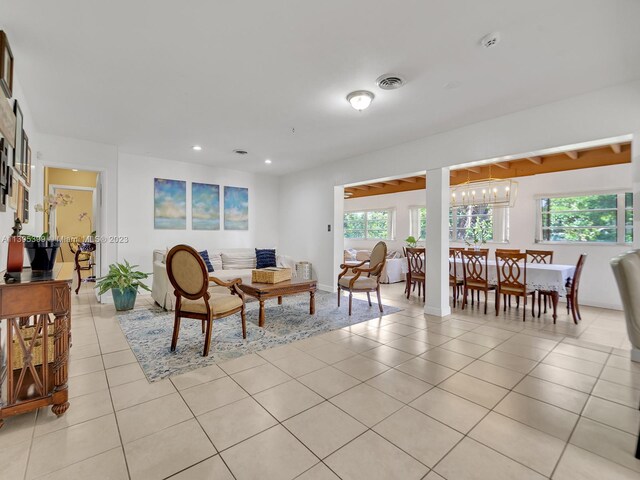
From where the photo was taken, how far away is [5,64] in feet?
7.21

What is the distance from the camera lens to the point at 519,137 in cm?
360

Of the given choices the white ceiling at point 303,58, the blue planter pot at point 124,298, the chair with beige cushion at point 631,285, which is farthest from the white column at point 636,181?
the blue planter pot at point 124,298

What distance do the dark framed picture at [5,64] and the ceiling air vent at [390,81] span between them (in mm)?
2899

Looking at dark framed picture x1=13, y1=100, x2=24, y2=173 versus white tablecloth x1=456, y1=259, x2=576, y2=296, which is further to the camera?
white tablecloth x1=456, y1=259, x2=576, y2=296

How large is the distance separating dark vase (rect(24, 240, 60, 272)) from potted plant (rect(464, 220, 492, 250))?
22.5ft

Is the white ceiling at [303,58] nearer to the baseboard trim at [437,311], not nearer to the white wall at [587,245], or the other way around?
the baseboard trim at [437,311]

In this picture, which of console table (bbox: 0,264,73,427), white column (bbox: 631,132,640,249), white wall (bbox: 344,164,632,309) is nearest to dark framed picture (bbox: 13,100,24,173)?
console table (bbox: 0,264,73,427)

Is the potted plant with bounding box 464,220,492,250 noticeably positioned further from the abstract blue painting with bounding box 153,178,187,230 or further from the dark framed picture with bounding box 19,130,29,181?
the dark framed picture with bounding box 19,130,29,181

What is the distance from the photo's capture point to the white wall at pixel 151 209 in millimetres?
5488

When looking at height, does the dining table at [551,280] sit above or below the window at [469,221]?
below

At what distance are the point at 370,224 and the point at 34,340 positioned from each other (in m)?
8.50

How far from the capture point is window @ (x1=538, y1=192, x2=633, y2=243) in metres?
5.00

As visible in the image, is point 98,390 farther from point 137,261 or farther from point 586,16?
point 586,16

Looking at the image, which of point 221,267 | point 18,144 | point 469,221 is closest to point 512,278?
point 469,221
